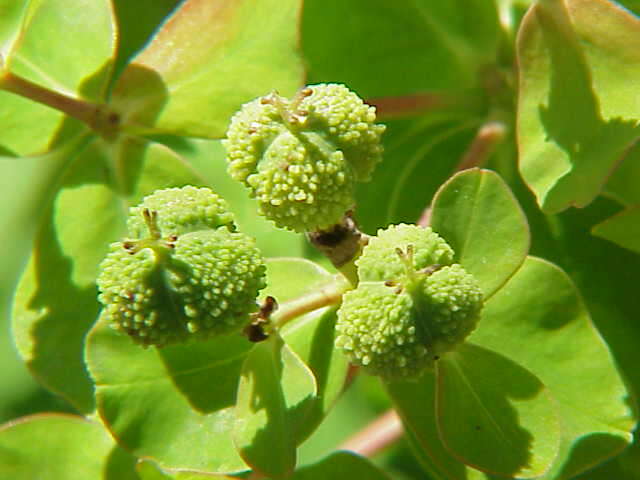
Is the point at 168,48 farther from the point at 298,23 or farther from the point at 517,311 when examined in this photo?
the point at 517,311

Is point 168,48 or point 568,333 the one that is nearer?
point 568,333

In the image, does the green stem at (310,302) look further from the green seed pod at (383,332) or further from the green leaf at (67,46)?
the green leaf at (67,46)

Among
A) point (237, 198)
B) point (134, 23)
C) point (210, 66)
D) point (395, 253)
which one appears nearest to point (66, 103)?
point (210, 66)

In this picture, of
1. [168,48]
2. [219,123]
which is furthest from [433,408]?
[168,48]

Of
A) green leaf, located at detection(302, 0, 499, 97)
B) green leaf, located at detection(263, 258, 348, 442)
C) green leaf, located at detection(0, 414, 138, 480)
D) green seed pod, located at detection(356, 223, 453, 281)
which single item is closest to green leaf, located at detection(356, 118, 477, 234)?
green leaf, located at detection(302, 0, 499, 97)

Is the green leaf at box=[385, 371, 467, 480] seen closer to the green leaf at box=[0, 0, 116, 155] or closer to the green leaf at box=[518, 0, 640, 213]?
the green leaf at box=[518, 0, 640, 213]

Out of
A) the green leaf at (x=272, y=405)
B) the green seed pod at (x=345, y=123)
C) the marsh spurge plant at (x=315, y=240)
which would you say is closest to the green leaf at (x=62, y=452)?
the marsh spurge plant at (x=315, y=240)
